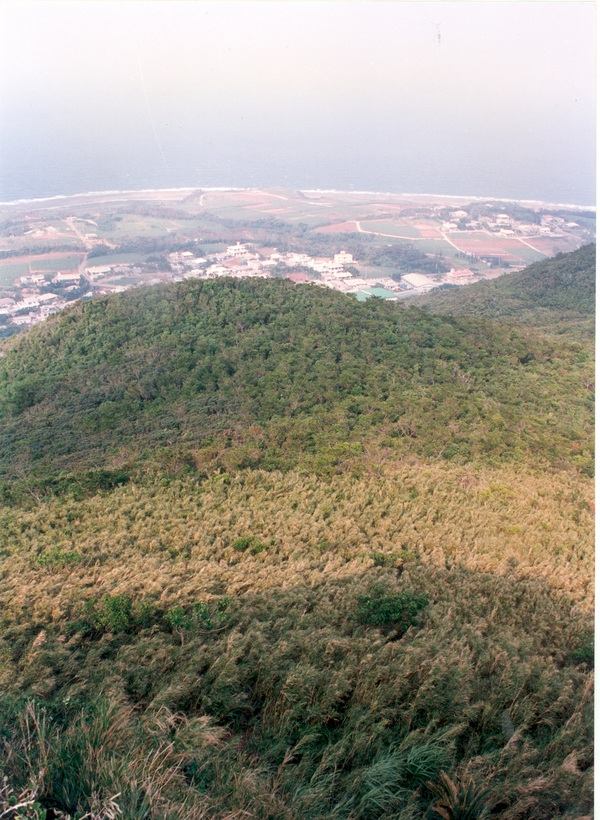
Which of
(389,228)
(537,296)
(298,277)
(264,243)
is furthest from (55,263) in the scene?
(537,296)

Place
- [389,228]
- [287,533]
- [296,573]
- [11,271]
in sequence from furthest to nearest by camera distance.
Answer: [389,228] → [11,271] → [287,533] → [296,573]

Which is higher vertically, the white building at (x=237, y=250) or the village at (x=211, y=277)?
the white building at (x=237, y=250)

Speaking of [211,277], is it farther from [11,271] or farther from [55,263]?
[11,271]

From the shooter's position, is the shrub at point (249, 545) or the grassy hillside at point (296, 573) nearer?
the grassy hillside at point (296, 573)

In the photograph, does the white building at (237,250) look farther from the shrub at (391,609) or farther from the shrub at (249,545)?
the shrub at (391,609)

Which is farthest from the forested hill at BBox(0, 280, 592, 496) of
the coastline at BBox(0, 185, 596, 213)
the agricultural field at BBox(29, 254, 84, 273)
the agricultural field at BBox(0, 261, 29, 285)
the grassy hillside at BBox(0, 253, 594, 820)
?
the coastline at BBox(0, 185, 596, 213)

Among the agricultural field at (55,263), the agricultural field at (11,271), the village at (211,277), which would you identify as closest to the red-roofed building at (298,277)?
the village at (211,277)
